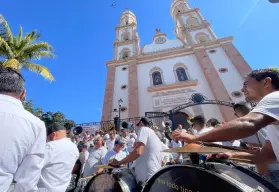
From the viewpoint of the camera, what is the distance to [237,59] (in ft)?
53.9

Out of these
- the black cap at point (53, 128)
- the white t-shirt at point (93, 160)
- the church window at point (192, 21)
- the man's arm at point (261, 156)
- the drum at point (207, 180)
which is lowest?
the drum at point (207, 180)

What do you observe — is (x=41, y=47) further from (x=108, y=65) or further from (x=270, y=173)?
(x=270, y=173)

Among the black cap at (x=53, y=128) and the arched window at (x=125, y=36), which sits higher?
the arched window at (x=125, y=36)

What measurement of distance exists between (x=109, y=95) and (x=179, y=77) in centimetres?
797

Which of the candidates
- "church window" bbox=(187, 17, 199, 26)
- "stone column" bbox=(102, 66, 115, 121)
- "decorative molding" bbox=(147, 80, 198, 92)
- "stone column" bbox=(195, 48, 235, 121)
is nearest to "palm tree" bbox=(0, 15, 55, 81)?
"stone column" bbox=(102, 66, 115, 121)

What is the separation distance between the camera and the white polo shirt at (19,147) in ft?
3.48

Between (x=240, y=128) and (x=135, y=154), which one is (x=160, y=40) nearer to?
(x=135, y=154)

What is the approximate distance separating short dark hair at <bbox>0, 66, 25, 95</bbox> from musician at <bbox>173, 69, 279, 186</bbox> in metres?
1.40

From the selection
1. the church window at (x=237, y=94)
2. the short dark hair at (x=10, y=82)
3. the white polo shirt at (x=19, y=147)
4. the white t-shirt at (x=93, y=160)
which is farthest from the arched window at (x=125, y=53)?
the white polo shirt at (x=19, y=147)

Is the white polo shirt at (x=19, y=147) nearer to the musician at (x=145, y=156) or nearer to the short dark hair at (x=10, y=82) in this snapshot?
the short dark hair at (x=10, y=82)

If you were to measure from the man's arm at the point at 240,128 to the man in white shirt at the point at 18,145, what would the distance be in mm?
1251

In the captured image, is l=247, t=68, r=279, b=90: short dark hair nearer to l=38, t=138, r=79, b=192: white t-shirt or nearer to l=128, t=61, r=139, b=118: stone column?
l=38, t=138, r=79, b=192: white t-shirt

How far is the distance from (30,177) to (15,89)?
0.73 meters

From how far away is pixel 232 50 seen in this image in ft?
→ 57.1
